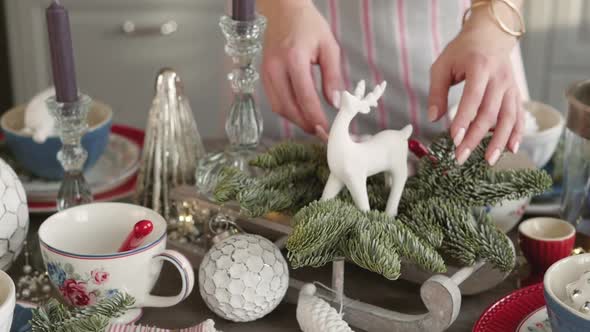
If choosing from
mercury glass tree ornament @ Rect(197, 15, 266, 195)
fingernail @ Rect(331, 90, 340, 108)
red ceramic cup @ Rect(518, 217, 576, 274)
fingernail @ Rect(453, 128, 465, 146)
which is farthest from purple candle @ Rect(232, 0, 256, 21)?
red ceramic cup @ Rect(518, 217, 576, 274)

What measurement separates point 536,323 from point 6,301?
44cm

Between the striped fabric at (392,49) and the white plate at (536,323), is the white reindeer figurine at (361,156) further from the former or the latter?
the striped fabric at (392,49)

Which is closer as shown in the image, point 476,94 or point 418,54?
point 476,94

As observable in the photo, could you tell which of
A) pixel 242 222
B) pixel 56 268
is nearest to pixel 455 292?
pixel 242 222

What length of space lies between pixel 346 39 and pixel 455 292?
56 cm

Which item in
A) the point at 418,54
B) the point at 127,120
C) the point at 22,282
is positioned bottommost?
the point at 127,120

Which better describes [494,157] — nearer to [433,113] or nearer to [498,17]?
[433,113]

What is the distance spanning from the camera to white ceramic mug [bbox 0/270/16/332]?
2.02ft

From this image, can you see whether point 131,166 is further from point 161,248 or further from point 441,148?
point 441,148

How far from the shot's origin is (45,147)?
0.99m

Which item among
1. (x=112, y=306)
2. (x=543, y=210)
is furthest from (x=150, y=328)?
(x=543, y=210)

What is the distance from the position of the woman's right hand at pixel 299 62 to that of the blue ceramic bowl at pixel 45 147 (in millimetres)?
223

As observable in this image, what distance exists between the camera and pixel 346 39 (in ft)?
3.83

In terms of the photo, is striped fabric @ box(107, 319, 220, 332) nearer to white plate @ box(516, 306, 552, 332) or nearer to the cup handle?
the cup handle
